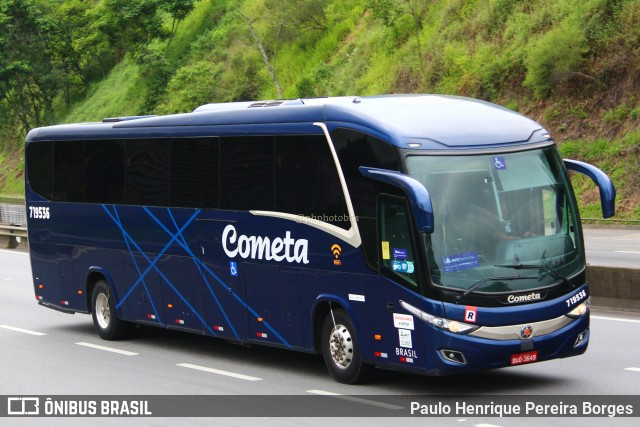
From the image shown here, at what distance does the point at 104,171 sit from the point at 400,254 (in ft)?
22.8

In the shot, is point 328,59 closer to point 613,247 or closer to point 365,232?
point 613,247

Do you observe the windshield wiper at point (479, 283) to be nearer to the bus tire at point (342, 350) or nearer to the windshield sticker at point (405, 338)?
the windshield sticker at point (405, 338)

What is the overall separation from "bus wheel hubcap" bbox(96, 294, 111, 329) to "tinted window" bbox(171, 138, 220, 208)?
2750 millimetres

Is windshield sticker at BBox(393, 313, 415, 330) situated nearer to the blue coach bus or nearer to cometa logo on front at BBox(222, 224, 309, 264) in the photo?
the blue coach bus

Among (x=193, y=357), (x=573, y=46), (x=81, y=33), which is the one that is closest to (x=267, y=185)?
(x=193, y=357)

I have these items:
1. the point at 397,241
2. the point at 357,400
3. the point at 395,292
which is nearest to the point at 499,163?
the point at 397,241

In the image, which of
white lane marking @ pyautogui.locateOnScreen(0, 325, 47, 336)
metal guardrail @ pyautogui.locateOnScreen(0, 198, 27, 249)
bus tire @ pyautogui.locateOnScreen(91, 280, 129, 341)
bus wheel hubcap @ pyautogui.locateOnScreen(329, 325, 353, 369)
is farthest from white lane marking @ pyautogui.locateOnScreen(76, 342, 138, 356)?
metal guardrail @ pyautogui.locateOnScreen(0, 198, 27, 249)

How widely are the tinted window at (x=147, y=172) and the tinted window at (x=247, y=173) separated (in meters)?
1.47

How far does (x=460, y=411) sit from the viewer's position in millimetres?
10930

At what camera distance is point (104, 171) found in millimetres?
17188

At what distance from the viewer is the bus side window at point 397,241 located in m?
11.5

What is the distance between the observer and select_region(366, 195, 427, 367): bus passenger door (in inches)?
451

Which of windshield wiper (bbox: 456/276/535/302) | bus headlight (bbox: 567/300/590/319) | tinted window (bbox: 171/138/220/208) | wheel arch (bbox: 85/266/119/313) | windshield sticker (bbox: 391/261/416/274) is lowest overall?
wheel arch (bbox: 85/266/119/313)

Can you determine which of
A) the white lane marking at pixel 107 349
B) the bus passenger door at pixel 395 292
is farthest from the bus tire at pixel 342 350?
the white lane marking at pixel 107 349
